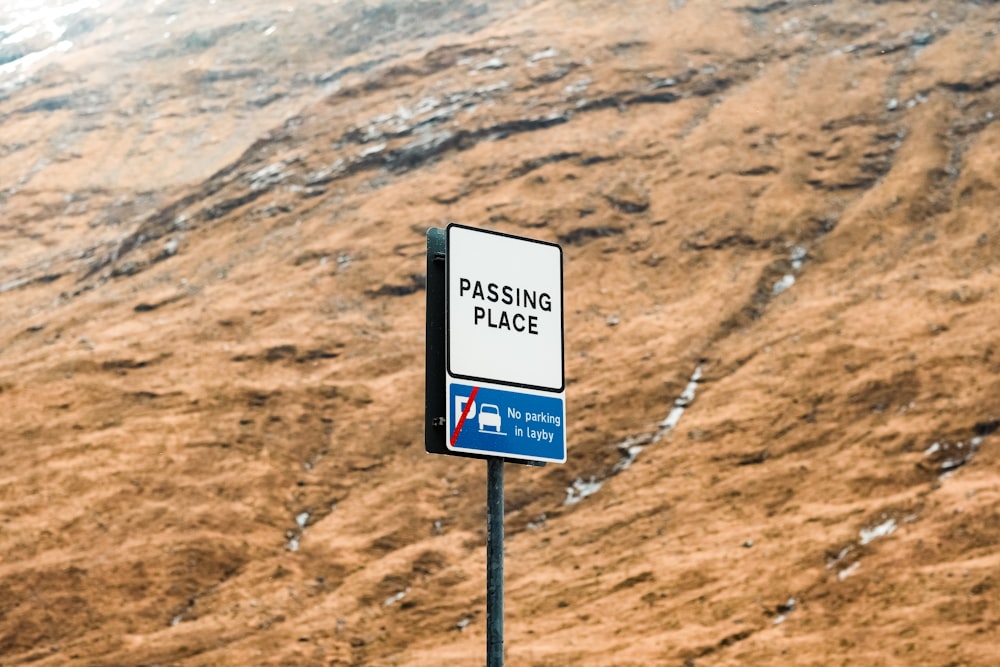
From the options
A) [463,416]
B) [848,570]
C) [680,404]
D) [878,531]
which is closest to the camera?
[463,416]

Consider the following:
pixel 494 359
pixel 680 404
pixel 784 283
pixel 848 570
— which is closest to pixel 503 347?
pixel 494 359

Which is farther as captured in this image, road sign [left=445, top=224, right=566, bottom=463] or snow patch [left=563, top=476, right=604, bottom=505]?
snow patch [left=563, top=476, right=604, bottom=505]

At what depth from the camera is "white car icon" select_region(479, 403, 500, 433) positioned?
5.43 meters

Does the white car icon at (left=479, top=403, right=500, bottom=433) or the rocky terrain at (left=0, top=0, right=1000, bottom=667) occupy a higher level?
the white car icon at (left=479, top=403, right=500, bottom=433)

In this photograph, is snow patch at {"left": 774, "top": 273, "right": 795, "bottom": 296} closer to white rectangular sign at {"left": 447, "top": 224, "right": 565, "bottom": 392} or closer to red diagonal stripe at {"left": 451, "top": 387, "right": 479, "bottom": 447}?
white rectangular sign at {"left": 447, "top": 224, "right": 565, "bottom": 392}

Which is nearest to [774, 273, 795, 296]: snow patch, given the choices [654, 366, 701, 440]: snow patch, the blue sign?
[654, 366, 701, 440]: snow patch

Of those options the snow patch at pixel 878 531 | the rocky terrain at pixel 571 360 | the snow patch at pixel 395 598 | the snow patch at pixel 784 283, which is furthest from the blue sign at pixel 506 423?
the snow patch at pixel 784 283

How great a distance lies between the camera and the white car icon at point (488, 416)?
543cm

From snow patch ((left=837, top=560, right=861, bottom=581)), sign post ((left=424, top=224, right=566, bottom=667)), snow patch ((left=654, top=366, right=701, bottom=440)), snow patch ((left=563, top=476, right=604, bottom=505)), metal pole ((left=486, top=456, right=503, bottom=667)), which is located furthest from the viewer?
snow patch ((left=654, top=366, right=701, bottom=440))

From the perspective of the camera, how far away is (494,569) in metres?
5.37

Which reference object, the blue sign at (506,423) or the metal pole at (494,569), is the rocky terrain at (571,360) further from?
the metal pole at (494,569)

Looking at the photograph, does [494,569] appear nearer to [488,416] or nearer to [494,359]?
[488,416]

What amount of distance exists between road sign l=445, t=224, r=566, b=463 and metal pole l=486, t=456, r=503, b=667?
168 millimetres

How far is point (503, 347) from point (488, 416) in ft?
1.00
